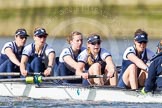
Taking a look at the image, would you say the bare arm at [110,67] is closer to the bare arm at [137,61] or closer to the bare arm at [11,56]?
the bare arm at [137,61]

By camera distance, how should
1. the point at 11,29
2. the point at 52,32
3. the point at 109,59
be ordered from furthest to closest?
the point at 11,29, the point at 52,32, the point at 109,59

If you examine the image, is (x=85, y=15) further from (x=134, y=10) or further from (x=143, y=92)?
(x=143, y=92)

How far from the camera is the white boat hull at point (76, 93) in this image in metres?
13.3

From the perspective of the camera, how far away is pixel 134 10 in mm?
40750

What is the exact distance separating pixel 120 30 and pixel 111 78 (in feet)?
93.2

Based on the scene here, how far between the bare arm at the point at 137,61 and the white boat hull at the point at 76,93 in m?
0.54

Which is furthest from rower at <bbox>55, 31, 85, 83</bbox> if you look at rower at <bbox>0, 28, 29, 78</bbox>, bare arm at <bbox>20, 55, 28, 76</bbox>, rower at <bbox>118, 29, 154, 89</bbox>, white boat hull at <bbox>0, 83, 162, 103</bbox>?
rower at <bbox>118, 29, 154, 89</bbox>

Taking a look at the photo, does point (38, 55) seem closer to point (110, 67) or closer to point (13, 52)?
point (13, 52)

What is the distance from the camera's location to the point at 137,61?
1359cm

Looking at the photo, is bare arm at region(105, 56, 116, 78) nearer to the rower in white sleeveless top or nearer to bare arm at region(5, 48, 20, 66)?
the rower in white sleeveless top

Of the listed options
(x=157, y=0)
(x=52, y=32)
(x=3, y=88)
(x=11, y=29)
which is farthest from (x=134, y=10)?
(x=3, y=88)

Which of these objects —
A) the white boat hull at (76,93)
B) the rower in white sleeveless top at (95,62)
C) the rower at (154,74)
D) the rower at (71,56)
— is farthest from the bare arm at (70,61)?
the rower at (154,74)

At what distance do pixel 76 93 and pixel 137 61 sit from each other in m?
1.48

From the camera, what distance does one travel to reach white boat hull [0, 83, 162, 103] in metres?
13.3
